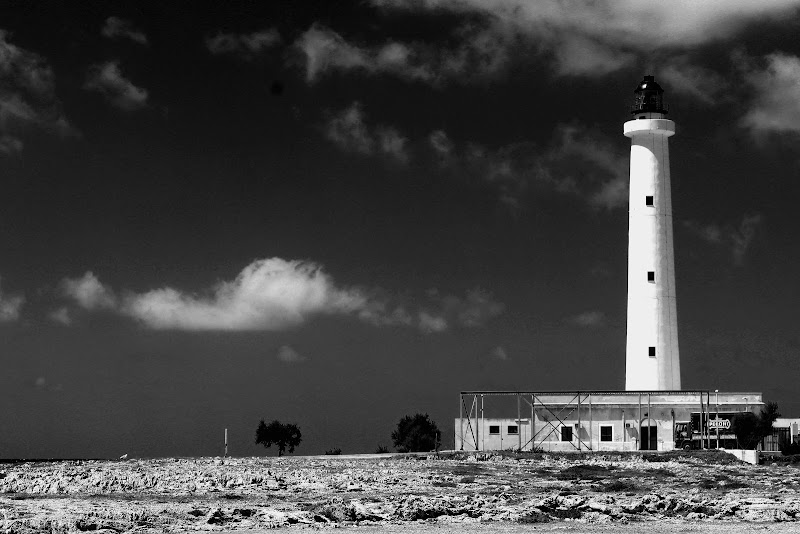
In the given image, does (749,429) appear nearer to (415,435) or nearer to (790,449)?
(790,449)

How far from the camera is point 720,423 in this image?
58.0 meters

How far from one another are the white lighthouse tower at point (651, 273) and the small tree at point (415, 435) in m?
10.3

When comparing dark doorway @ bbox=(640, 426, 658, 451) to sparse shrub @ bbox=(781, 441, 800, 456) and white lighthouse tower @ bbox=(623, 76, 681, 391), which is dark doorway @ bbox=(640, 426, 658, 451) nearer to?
white lighthouse tower @ bbox=(623, 76, 681, 391)

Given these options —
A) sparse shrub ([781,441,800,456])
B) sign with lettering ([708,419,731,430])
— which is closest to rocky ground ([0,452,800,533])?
sign with lettering ([708,419,731,430])

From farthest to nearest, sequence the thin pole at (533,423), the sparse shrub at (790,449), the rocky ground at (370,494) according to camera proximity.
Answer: the sparse shrub at (790,449)
the thin pole at (533,423)
the rocky ground at (370,494)

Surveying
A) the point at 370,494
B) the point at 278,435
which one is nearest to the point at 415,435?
the point at 278,435

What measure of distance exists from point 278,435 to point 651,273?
1989 centimetres

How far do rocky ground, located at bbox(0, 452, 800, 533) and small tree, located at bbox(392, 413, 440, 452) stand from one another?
66.7ft

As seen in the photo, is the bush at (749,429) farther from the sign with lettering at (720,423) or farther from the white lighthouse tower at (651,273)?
the white lighthouse tower at (651,273)

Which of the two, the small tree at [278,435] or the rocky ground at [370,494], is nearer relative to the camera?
the rocky ground at [370,494]

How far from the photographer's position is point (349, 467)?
4384cm

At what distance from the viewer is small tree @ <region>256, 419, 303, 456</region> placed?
67.5 meters

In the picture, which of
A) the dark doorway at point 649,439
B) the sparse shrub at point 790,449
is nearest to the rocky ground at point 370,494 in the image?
the dark doorway at point 649,439

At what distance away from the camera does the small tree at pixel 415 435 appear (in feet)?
220
